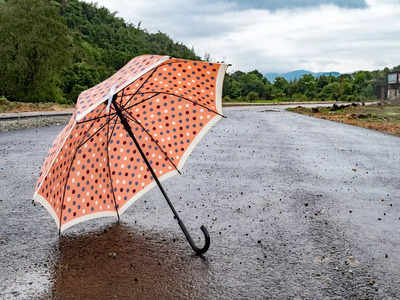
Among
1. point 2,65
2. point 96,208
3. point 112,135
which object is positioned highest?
point 2,65

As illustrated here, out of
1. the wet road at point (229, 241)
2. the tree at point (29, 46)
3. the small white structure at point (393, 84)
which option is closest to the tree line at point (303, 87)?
the small white structure at point (393, 84)

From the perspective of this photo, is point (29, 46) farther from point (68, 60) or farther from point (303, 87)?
point (303, 87)

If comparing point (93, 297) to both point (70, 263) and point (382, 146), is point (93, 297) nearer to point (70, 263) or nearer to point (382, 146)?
point (70, 263)

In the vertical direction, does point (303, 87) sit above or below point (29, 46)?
below

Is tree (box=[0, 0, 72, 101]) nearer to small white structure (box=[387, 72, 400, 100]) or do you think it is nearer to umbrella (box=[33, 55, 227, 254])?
umbrella (box=[33, 55, 227, 254])

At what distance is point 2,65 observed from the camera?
40719 millimetres

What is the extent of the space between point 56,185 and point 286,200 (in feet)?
11.2

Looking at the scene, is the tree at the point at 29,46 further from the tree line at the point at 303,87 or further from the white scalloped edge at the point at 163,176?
the white scalloped edge at the point at 163,176

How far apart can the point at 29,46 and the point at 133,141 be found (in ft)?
133

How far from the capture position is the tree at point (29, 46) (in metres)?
39.6

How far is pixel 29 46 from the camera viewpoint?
40156 millimetres

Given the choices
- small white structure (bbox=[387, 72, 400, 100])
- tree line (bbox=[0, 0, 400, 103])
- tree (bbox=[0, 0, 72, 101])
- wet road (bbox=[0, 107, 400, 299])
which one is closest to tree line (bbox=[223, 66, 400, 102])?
tree line (bbox=[0, 0, 400, 103])

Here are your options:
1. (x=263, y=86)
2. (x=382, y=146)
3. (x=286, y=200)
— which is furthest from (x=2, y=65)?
(x=263, y=86)

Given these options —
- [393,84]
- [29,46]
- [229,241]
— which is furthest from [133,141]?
[393,84]
